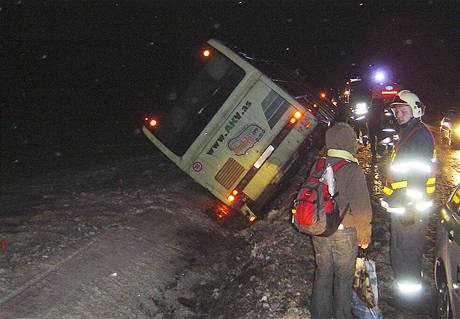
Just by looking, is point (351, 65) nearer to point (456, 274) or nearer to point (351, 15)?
point (351, 15)

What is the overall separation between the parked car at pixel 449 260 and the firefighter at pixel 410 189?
0.74 ft

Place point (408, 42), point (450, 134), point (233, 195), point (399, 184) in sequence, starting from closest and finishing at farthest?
point (399, 184) → point (233, 195) → point (450, 134) → point (408, 42)

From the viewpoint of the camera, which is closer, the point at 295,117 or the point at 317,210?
the point at 317,210

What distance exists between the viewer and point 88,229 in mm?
7129

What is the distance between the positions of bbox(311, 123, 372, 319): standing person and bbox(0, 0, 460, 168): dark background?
16117 millimetres

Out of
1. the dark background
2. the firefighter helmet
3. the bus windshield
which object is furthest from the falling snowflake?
the firefighter helmet

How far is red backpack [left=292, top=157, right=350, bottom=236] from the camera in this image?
413 cm

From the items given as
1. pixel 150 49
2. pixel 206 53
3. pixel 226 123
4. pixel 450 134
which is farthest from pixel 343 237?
pixel 150 49

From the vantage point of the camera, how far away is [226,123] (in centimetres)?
828

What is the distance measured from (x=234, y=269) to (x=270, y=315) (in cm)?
181

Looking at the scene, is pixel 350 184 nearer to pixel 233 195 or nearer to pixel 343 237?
pixel 343 237

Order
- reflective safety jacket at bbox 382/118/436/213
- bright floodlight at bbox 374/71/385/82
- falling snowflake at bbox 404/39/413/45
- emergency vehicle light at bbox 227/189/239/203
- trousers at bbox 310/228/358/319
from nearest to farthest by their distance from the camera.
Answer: trousers at bbox 310/228/358/319
reflective safety jacket at bbox 382/118/436/213
emergency vehicle light at bbox 227/189/239/203
bright floodlight at bbox 374/71/385/82
falling snowflake at bbox 404/39/413/45

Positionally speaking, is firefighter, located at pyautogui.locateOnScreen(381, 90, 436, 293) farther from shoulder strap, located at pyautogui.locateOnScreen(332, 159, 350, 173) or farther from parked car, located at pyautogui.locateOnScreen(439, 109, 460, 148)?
parked car, located at pyautogui.locateOnScreen(439, 109, 460, 148)

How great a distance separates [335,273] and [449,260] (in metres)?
1.02
